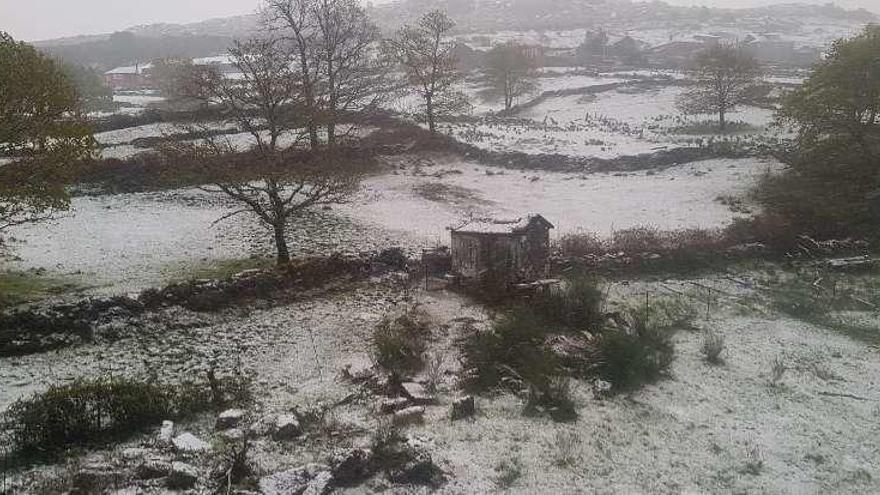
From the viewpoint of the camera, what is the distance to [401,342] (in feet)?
40.5

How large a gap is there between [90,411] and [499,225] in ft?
35.6

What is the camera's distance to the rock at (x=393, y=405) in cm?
1033

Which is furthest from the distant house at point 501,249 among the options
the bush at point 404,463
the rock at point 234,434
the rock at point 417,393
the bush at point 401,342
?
the rock at point 234,434

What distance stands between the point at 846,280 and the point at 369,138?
23.4 metres

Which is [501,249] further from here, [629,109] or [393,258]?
[629,109]

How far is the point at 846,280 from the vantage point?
57.1 feet

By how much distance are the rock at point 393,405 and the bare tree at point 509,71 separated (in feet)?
132

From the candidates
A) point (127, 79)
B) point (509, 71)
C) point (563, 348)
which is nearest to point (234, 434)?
point (563, 348)

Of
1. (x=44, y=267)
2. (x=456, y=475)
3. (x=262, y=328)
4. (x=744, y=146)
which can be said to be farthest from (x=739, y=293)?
(x=44, y=267)

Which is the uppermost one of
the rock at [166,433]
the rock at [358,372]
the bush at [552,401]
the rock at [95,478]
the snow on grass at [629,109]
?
the snow on grass at [629,109]

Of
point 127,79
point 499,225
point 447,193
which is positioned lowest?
point 447,193

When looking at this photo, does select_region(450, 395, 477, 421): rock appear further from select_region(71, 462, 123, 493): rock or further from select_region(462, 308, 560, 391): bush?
select_region(71, 462, 123, 493): rock

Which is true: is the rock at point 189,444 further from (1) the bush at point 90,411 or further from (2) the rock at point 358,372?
(2) the rock at point 358,372

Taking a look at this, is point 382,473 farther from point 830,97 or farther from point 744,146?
point 744,146
